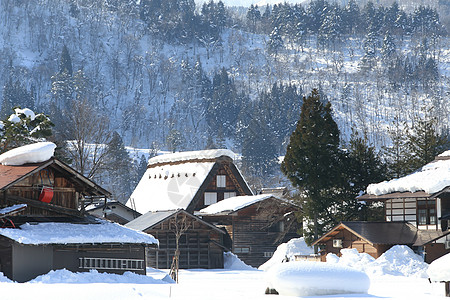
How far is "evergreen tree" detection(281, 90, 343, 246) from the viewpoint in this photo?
5131cm

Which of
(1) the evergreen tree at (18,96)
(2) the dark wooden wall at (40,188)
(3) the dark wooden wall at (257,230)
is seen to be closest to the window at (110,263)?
(2) the dark wooden wall at (40,188)

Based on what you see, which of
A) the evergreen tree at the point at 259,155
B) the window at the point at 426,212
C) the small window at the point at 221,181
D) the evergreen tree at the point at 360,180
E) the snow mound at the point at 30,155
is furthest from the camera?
the evergreen tree at the point at 259,155

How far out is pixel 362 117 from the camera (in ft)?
650

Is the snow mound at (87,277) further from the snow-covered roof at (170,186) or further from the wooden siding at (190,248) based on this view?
the snow-covered roof at (170,186)

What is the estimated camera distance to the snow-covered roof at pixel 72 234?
29.7 m

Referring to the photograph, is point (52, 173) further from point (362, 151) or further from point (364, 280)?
point (362, 151)

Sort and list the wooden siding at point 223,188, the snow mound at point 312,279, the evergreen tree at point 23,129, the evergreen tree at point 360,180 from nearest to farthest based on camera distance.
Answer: the snow mound at point 312,279 → the evergreen tree at point 23,129 → the evergreen tree at point 360,180 → the wooden siding at point 223,188

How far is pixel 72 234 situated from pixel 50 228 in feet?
3.24

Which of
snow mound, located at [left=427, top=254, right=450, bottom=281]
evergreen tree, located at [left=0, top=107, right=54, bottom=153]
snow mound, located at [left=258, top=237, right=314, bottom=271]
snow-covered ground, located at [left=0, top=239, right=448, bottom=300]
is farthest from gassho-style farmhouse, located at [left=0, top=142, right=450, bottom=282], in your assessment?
snow mound, located at [left=427, top=254, right=450, bottom=281]

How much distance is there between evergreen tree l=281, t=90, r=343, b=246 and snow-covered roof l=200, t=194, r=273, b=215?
7249 mm

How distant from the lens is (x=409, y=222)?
46.9 metres

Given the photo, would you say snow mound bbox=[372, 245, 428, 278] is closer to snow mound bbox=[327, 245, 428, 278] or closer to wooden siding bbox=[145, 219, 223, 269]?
snow mound bbox=[327, 245, 428, 278]

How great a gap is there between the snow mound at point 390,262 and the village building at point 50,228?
1341cm

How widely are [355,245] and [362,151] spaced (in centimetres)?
895
